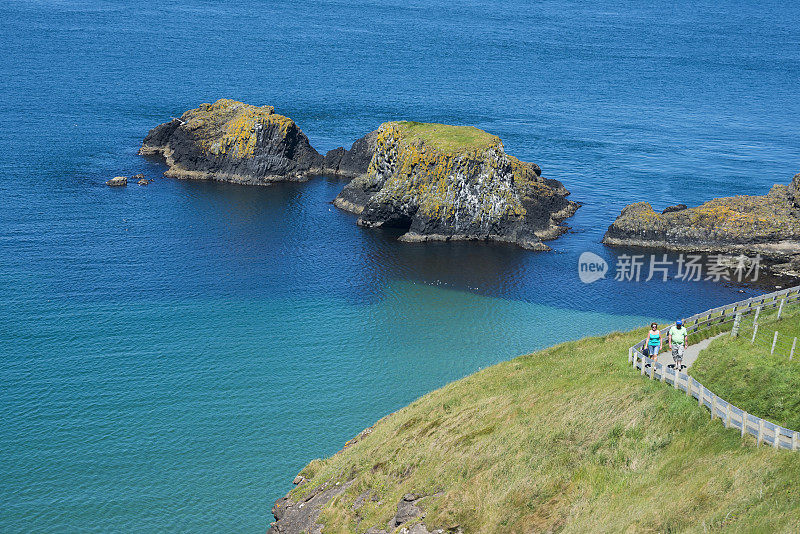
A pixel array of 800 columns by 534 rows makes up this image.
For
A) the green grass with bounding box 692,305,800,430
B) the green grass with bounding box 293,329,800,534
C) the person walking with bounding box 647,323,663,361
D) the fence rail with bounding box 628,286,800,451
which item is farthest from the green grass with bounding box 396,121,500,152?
the person walking with bounding box 647,323,663,361

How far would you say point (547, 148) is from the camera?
135 m

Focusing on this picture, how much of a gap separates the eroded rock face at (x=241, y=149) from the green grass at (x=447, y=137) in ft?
74.7

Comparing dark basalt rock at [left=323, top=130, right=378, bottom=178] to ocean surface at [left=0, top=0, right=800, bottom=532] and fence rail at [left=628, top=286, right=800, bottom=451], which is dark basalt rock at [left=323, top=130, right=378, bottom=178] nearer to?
ocean surface at [left=0, top=0, right=800, bottom=532]

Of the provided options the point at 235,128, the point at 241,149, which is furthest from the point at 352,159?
the point at 235,128

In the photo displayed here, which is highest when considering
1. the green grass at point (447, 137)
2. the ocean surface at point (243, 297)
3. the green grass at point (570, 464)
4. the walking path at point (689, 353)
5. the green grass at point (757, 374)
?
the green grass at point (447, 137)

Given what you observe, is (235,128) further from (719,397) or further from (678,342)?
(719,397)

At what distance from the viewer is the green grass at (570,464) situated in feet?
98.0

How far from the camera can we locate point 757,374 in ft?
120

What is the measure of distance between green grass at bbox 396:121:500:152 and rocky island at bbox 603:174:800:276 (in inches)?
734

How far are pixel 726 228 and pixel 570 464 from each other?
65035 mm

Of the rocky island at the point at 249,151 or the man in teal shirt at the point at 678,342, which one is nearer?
the man in teal shirt at the point at 678,342

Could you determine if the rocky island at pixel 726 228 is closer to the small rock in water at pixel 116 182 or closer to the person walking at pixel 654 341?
the person walking at pixel 654 341

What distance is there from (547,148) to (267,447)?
309 feet

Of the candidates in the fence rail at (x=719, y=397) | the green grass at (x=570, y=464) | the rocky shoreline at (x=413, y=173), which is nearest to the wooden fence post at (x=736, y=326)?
the fence rail at (x=719, y=397)
